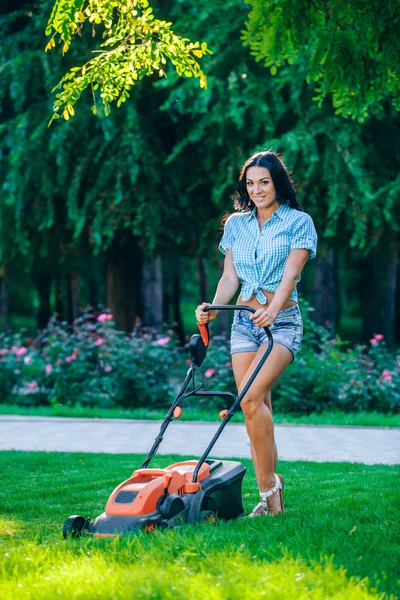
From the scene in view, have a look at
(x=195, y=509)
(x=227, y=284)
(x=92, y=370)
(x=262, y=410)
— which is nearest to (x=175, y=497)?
(x=195, y=509)

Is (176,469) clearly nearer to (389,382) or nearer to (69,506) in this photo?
(69,506)

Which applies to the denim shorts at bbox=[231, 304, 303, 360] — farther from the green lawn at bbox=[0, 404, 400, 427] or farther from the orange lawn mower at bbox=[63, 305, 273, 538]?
the green lawn at bbox=[0, 404, 400, 427]

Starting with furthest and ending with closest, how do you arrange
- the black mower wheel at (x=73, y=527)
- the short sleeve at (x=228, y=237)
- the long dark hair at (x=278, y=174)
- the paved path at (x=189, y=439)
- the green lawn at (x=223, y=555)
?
1. the paved path at (x=189, y=439)
2. the short sleeve at (x=228, y=237)
3. the long dark hair at (x=278, y=174)
4. the black mower wheel at (x=73, y=527)
5. the green lawn at (x=223, y=555)

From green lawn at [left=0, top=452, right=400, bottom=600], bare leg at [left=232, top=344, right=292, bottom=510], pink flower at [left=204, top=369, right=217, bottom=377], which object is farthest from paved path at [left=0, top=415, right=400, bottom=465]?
bare leg at [left=232, top=344, right=292, bottom=510]

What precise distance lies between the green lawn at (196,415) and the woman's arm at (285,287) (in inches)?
206

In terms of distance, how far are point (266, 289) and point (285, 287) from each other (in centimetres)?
21

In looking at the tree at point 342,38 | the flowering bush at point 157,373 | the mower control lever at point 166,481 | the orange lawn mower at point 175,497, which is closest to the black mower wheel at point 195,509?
the orange lawn mower at point 175,497

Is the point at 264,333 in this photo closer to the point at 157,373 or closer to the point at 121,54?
the point at 121,54

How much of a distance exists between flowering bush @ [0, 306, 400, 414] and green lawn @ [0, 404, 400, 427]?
0.84ft

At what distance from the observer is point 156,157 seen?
14.7 metres

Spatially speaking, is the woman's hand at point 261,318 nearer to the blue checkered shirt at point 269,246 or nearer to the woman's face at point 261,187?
the blue checkered shirt at point 269,246

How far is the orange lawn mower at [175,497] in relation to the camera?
15.4ft

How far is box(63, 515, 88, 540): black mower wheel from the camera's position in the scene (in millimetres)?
4785

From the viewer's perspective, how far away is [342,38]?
6738 millimetres
